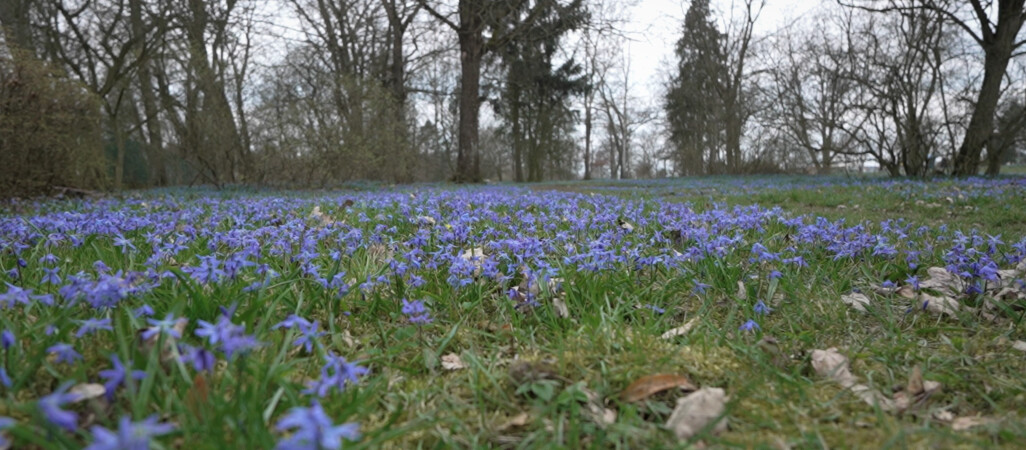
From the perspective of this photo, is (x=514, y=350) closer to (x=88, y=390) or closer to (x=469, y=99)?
(x=88, y=390)

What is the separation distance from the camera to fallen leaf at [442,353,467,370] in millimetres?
1762

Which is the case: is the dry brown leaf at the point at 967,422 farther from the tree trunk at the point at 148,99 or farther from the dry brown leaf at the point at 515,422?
the tree trunk at the point at 148,99

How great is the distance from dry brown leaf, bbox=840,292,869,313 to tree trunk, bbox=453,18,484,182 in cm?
1749

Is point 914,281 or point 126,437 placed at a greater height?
point 126,437

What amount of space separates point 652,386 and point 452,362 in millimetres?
706

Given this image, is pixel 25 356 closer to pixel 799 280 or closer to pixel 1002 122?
pixel 799 280

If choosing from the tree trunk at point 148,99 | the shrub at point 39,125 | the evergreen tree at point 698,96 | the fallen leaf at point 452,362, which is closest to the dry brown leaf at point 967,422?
the fallen leaf at point 452,362

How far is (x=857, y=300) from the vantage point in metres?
2.36

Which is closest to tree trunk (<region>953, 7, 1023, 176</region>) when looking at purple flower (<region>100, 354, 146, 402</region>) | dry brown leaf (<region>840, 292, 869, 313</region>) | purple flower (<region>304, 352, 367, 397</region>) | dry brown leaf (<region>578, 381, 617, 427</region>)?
dry brown leaf (<region>840, 292, 869, 313</region>)

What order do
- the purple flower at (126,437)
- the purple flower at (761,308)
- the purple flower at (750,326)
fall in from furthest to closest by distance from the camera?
the purple flower at (761,308) < the purple flower at (750,326) < the purple flower at (126,437)

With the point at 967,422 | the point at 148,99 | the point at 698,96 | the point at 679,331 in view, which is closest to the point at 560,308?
the point at 679,331

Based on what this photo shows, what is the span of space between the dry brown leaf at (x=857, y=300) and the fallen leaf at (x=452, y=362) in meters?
1.82

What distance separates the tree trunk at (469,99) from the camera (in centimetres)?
1874

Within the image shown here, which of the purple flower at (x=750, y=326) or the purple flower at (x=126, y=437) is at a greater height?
the purple flower at (x=126, y=437)
